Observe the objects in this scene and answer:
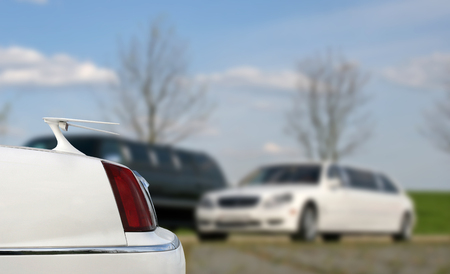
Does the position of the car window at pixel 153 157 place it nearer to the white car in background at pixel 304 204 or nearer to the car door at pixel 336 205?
the white car in background at pixel 304 204

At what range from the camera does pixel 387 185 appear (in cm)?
1479

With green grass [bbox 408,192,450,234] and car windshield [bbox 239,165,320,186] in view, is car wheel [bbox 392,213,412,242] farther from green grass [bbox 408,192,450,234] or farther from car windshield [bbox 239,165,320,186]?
green grass [bbox 408,192,450,234]

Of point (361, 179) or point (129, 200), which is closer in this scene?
point (129, 200)

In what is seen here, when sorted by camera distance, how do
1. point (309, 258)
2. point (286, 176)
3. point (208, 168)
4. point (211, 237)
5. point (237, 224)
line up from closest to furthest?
point (309, 258), point (237, 224), point (211, 237), point (286, 176), point (208, 168)

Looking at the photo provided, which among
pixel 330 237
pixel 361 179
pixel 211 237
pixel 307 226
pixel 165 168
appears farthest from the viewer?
pixel 330 237

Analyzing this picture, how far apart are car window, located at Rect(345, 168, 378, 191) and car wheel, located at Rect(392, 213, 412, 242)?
1.40 metres

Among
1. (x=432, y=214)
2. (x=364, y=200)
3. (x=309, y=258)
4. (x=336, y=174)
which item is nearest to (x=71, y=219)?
(x=309, y=258)

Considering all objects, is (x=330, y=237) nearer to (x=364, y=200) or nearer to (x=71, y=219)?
(x=364, y=200)

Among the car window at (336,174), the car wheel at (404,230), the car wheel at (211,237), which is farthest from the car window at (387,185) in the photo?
the car wheel at (211,237)

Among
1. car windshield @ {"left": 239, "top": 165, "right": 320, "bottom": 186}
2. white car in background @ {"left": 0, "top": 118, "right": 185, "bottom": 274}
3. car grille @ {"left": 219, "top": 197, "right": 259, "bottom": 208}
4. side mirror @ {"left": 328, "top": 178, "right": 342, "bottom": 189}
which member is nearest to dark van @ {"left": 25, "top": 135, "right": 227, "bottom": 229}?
car windshield @ {"left": 239, "top": 165, "right": 320, "bottom": 186}

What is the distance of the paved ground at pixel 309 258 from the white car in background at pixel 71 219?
19.2 ft

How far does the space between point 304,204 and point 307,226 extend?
0.41 meters

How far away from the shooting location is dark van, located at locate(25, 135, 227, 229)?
11.3 m

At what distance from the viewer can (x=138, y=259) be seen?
263cm
